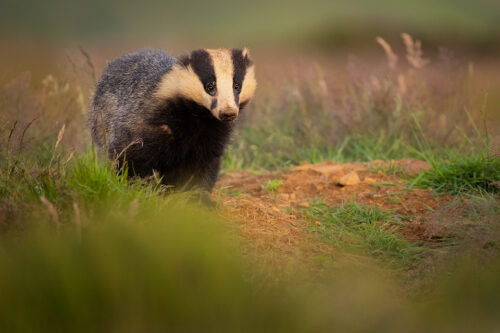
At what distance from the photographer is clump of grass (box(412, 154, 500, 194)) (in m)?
3.99

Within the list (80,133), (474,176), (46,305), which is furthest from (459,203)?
(80,133)

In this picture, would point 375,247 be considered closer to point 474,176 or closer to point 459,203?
point 459,203

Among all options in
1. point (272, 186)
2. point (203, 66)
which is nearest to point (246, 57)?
point (203, 66)

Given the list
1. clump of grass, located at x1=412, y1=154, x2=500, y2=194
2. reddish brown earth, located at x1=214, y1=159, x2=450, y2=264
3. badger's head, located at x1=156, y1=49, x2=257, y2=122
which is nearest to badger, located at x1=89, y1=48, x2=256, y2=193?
badger's head, located at x1=156, y1=49, x2=257, y2=122

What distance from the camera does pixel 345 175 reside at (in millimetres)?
4434

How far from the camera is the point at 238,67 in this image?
12.8 feet

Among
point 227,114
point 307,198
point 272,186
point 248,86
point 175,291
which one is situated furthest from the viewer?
point 272,186

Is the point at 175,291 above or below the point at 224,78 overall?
below

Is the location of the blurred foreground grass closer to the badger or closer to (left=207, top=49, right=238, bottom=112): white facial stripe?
(left=207, top=49, right=238, bottom=112): white facial stripe

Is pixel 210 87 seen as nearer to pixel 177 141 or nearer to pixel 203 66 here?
pixel 203 66

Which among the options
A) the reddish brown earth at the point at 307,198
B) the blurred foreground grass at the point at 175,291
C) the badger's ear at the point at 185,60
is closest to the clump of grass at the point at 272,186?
the reddish brown earth at the point at 307,198

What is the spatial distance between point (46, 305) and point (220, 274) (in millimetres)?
580

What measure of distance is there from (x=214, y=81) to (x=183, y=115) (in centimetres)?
38

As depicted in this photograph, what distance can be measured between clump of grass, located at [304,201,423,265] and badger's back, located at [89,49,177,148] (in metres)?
1.34
